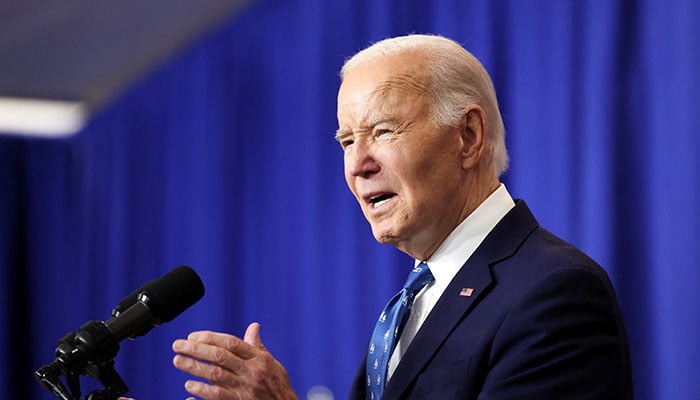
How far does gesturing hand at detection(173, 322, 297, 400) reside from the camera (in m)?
1.76

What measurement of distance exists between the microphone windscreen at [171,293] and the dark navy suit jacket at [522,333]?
1.31 ft

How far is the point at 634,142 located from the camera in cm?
311

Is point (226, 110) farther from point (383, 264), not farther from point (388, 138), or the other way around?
point (388, 138)

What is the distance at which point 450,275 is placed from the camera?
2086 mm

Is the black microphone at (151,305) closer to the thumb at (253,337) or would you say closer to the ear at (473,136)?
the thumb at (253,337)

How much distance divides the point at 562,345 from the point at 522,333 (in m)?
0.07

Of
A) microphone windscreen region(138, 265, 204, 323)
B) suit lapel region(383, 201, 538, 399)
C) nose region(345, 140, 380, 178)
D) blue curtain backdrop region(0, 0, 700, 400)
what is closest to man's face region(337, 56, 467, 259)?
nose region(345, 140, 380, 178)

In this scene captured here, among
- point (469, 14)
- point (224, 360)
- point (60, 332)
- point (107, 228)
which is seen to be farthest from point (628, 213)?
point (60, 332)

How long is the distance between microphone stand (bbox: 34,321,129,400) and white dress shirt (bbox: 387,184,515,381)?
589 mm

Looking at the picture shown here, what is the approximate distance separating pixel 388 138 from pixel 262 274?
3.26 meters

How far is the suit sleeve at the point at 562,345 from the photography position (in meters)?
1.75

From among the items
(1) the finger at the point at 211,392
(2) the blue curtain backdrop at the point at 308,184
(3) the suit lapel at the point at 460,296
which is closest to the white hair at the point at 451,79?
(3) the suit lapel at the point at 460,296

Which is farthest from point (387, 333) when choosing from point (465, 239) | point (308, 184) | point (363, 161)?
point (308, 184)

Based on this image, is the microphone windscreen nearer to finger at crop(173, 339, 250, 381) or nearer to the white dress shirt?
finger at crop(173, 339, 250, 381)
